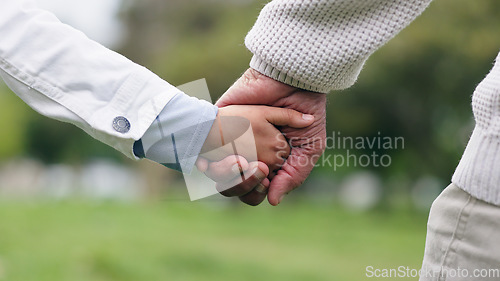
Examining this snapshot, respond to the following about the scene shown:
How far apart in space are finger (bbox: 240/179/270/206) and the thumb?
25cm

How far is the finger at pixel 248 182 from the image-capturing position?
2635mm

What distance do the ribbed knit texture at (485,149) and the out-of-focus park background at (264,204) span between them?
340 centimetres

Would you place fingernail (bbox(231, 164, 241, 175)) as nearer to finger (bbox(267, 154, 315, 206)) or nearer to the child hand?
the child hand

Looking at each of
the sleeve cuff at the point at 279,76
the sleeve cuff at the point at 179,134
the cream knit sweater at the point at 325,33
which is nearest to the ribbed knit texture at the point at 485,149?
the cream knit sweater at the point at 325,33

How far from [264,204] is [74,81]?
15.1 metres

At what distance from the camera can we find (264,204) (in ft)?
56.7

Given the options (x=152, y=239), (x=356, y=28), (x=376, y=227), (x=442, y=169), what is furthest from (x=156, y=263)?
(x=442, y=169)

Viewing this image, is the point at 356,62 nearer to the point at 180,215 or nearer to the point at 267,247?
the point at 267,247

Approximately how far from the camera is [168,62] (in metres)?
19.2

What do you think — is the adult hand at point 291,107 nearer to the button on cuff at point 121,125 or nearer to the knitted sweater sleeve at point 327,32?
the knitted sweater sleeve at point 327,32

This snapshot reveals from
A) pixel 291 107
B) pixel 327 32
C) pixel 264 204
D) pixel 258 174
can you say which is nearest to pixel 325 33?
pixel 327 32

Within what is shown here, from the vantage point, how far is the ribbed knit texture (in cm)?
185

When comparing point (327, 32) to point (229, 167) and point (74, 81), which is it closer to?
point (229, 167)

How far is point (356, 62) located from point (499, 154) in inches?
29.0
